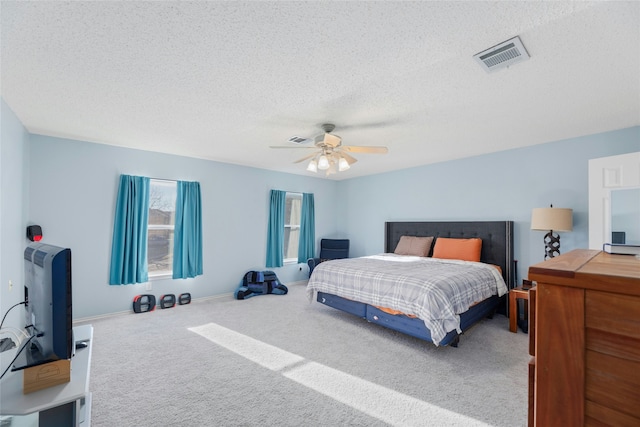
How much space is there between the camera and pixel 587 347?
0.55 metres

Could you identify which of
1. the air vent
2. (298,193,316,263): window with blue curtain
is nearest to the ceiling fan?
the air vent

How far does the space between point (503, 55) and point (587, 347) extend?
190cm

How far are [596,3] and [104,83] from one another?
125 inches

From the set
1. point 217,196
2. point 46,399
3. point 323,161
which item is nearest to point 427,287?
point 323,161

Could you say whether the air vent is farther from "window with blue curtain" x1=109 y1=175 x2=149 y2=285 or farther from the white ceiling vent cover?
"window with blue curtain" x1=109 y1=175 x2=149 y2=285

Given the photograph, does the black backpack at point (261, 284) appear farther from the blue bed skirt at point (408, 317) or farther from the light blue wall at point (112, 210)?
the blue bed skirt at point (408, 317)

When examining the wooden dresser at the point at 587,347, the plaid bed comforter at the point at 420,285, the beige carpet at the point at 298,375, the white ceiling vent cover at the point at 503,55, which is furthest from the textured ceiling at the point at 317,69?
the beige carpet at the point at 298,375

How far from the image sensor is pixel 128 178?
3916 millimetres

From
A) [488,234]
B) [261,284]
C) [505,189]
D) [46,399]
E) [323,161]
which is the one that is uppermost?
[323,161]

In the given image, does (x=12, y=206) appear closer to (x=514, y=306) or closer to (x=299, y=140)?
(x=299, y=140)

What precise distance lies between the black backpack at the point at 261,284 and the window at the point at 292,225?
0.83 meters

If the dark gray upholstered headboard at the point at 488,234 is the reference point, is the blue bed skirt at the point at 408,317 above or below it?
below

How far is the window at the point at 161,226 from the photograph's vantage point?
4.29 metres

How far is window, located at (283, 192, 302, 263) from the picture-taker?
595 cm
